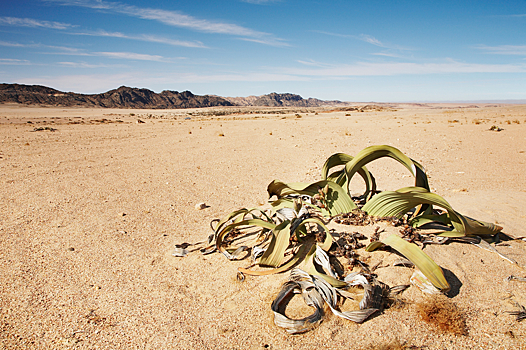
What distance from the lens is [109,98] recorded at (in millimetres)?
93812

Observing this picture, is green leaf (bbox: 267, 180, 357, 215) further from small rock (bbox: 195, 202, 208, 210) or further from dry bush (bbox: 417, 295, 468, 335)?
small rock (bbox: 195, 202, 208, 210)

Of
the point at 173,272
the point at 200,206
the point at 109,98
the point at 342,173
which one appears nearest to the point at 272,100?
the point at 109,98

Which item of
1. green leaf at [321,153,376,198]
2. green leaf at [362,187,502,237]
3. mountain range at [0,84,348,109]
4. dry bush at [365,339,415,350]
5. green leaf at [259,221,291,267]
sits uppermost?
mountain range at [0,84,348,109]

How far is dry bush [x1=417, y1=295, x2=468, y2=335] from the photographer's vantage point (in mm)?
1789

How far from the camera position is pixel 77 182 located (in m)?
5.31

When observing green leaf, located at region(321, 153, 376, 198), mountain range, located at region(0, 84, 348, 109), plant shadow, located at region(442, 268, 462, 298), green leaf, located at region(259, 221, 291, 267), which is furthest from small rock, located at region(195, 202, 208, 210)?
mountain range, located at region(0, 84, 348, 109)

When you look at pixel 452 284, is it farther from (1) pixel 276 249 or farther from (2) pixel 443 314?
(1) pixel 276 249

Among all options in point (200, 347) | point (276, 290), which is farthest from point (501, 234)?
point (200, 347)

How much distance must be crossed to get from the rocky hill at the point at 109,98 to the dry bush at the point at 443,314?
3490 inches

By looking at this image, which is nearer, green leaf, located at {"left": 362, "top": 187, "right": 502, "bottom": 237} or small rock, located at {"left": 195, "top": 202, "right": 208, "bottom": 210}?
green leaf, located at {"left": 362, "top": 187, "right": 502, "bottom": 237}

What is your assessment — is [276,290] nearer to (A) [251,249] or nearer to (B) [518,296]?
(A) [251,249]

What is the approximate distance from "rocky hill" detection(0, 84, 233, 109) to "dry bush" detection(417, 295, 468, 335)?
88.6 meters

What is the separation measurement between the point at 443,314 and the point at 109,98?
348 ft

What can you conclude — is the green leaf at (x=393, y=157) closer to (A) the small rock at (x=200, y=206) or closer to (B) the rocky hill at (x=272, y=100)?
(A) the small rock at (x=200, y=206)
